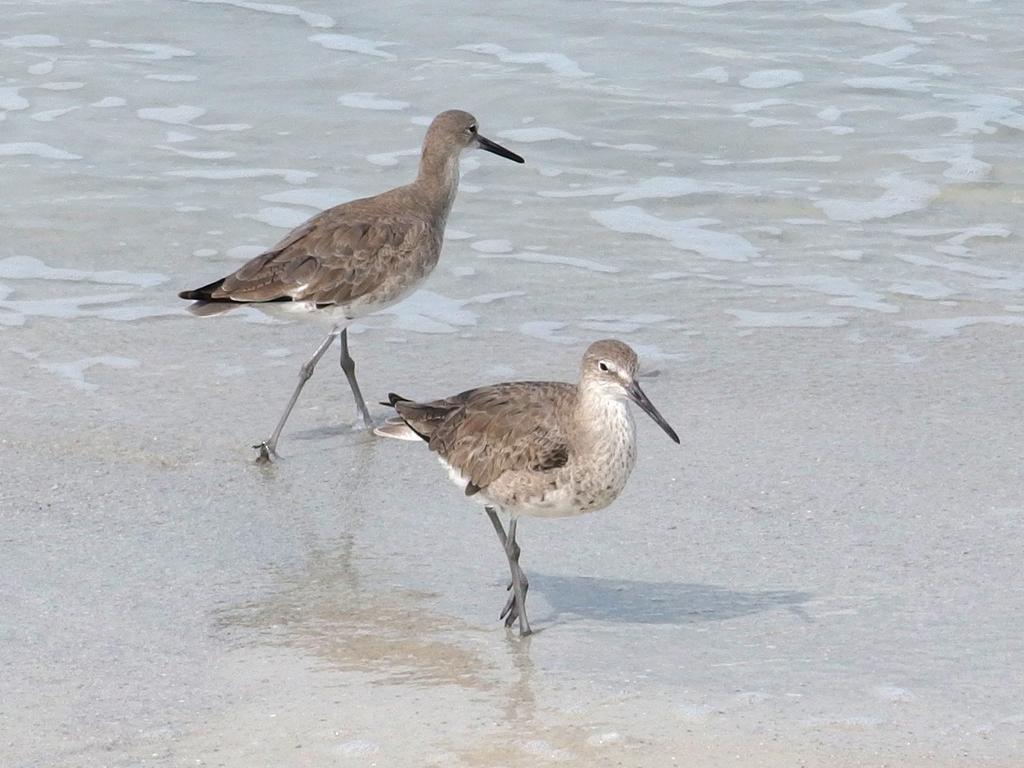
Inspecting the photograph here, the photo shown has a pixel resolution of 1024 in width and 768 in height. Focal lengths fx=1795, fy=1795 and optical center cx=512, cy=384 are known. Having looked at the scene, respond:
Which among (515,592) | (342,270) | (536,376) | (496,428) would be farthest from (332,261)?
(515,592)

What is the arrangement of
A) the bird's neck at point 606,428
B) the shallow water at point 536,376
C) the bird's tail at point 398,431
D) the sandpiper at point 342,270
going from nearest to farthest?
the shallow water at point 536,376 < the bird's neck at point 606,428 < the bird's tail at point 398,431 < the sandpiper at point 342,270

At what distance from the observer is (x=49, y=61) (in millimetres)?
13102

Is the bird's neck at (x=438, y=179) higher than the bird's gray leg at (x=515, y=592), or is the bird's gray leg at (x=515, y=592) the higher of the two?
the bird's neck at (x=438, y=179)

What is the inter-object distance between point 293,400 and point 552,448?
220 cm

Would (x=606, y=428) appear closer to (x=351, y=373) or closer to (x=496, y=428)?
(x=496, y=428)

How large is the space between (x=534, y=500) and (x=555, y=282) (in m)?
3.81

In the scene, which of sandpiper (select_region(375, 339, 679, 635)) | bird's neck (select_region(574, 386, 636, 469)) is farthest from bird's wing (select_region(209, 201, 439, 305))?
bird's neck (select_region(574, 386, 636, 469))

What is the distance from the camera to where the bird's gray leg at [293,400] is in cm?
711

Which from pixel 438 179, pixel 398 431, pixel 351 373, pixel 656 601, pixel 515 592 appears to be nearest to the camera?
pixel 515 592

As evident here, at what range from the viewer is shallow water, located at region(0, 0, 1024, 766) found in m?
5.00

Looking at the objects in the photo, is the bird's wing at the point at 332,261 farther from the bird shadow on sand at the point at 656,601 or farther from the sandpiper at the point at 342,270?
the bird shadow on sand at the point at 656,601

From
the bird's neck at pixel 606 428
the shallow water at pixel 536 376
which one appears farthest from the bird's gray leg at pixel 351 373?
the bird's neck at pixel 606 428

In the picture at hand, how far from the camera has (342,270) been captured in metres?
7.83

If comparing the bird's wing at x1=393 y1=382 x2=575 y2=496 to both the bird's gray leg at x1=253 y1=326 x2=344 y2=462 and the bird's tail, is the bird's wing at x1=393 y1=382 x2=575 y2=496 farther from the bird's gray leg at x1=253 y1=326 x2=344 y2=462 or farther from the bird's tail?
the bird's gray leg at x1=253 y1=326 x2=344 y2=462
